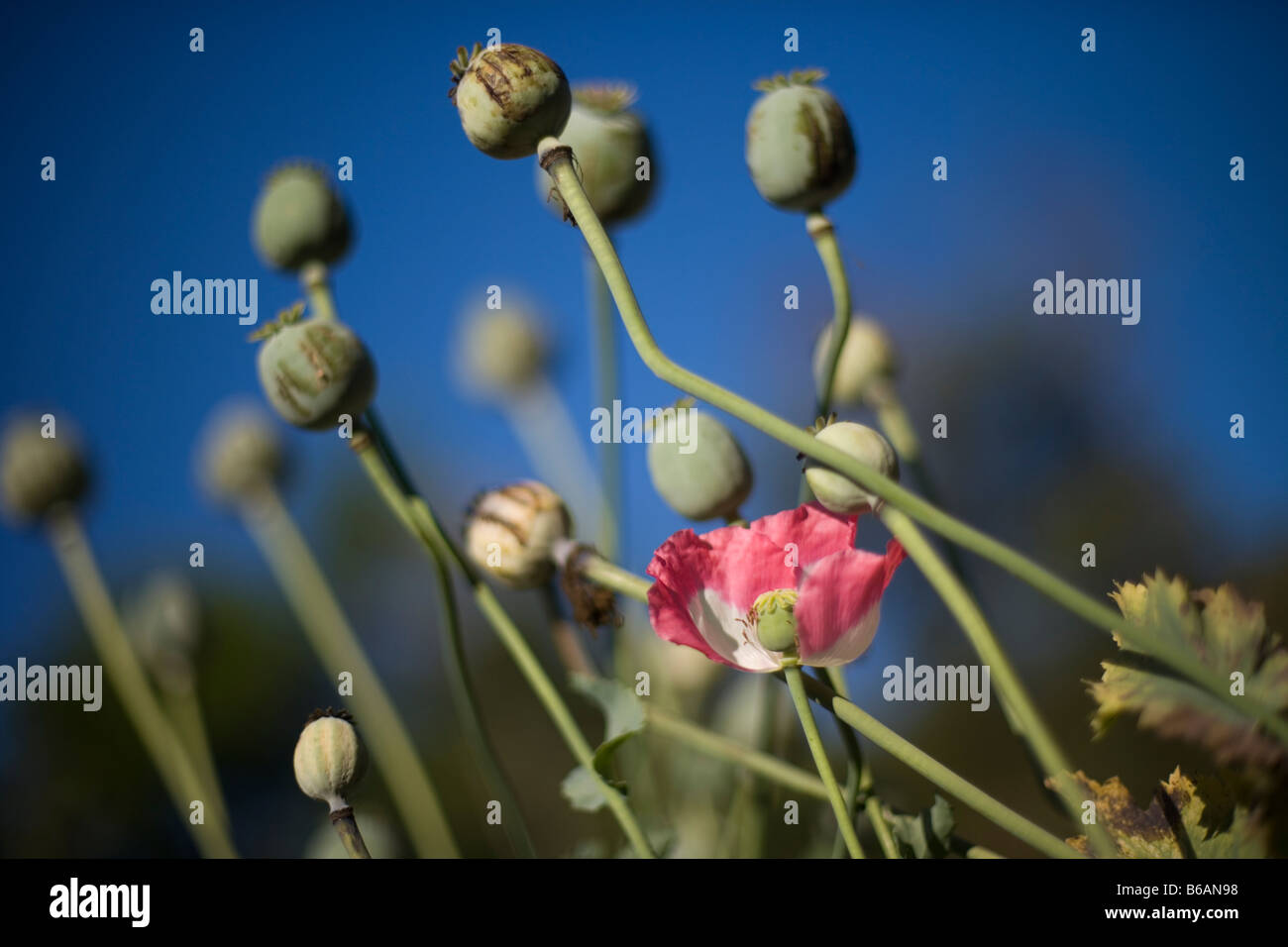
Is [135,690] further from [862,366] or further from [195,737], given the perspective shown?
[862,366]

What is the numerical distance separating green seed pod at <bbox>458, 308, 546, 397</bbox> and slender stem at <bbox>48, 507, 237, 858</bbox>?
0.36 m

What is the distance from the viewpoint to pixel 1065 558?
1.98m

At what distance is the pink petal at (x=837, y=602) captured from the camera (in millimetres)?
346

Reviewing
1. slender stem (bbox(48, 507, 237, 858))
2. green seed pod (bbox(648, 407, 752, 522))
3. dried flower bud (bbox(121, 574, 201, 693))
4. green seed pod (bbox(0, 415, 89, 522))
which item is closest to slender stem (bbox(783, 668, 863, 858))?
green seed pod (bbox(648, 407, 752, 522))

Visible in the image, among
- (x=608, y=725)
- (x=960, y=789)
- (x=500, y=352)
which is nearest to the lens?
(x=960, y=789)

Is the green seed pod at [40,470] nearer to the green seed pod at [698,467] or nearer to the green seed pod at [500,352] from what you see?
the green seed pod at [500,352]

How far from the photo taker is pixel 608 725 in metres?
0.43

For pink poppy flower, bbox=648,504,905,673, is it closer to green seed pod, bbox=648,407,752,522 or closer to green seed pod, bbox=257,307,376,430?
green seed pod, bbox=648,407,752,522

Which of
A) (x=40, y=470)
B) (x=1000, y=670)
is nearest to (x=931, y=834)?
(x=1000, y=670)

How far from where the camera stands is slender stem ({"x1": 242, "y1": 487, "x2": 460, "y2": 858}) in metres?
0.53

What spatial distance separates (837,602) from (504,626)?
0.13m
